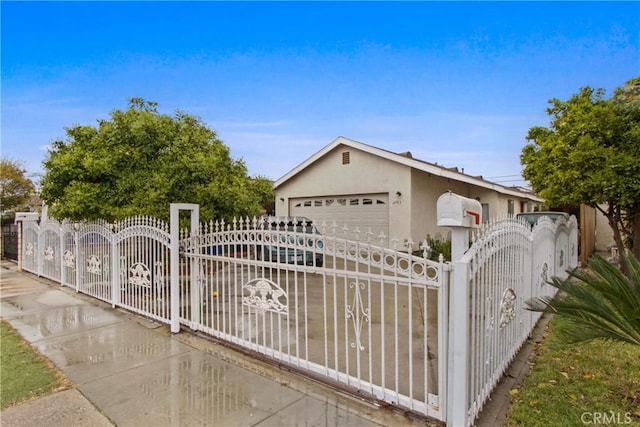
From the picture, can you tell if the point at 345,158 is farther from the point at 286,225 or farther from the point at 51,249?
the point at 286,225

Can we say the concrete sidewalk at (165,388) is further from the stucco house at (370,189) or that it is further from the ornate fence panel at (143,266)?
the stucco house at (370,189)

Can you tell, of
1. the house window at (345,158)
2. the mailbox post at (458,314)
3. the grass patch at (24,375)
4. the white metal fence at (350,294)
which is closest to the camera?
the mailbox post at (458,314)

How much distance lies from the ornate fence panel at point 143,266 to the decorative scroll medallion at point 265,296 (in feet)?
6.34

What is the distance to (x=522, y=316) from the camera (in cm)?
467

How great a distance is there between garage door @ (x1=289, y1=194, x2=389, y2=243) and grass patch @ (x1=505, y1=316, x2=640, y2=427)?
359 inches

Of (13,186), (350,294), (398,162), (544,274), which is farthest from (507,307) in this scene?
(13,186)

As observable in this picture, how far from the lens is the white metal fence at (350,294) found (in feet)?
9.38

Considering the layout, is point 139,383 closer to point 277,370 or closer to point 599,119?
point 277,370

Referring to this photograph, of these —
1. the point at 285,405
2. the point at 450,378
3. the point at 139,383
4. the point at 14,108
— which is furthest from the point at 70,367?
the point at 14,108

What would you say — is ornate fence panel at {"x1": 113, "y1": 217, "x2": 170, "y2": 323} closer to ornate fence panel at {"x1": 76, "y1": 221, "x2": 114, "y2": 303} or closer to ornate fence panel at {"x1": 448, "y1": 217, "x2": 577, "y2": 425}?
ornate fence panel at {"x1": 76, "y1": 221, "x2": 114, "y2": 303}

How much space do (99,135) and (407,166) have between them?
10092mm

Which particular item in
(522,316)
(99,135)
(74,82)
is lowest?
(522,316)

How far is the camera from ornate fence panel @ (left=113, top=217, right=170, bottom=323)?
575cm

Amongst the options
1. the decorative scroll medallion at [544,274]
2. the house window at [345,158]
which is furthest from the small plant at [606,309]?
the house window at [345,158]
